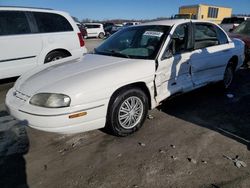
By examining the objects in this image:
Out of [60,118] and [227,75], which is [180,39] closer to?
[227,75]

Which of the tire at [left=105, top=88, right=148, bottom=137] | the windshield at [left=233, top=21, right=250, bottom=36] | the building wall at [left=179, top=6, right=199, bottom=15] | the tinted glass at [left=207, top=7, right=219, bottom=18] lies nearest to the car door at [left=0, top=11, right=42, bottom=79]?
the tire at [left=105, top=88, right=148, bottom=137]

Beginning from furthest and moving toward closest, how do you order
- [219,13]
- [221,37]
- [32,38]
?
[219,13] → [32,38] → [221,37]

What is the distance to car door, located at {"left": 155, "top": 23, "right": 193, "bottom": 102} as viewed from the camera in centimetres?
405

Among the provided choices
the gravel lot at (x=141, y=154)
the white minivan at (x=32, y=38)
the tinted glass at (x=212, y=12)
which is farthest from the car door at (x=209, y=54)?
the tinted glass at (x=212, y=12)

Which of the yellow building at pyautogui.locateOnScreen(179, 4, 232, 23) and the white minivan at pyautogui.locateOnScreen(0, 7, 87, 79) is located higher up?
the white minivan at pyautogui.locateOnScreen(0, 7, 87, 79)

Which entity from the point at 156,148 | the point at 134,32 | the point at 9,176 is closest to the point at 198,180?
the point at 156,148

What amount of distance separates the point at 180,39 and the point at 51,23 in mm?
3766

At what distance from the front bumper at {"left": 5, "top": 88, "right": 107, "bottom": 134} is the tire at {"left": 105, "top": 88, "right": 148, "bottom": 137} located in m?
0.16

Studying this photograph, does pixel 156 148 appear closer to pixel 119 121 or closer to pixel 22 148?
pixel 119 121

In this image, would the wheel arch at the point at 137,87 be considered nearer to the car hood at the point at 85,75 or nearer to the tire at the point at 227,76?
the car hood at the point at 85,75

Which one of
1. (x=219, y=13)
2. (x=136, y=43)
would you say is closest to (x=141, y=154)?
(x=136, y=43)

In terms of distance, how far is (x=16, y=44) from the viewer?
238 inches

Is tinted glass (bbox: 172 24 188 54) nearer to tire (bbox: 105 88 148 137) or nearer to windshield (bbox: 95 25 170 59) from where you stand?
windshield (bbox: 95 25 170 59)

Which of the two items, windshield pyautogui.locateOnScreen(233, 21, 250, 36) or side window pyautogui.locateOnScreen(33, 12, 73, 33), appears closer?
side window pyautogui.locateOnScreen(33, 12, 73, 33)
